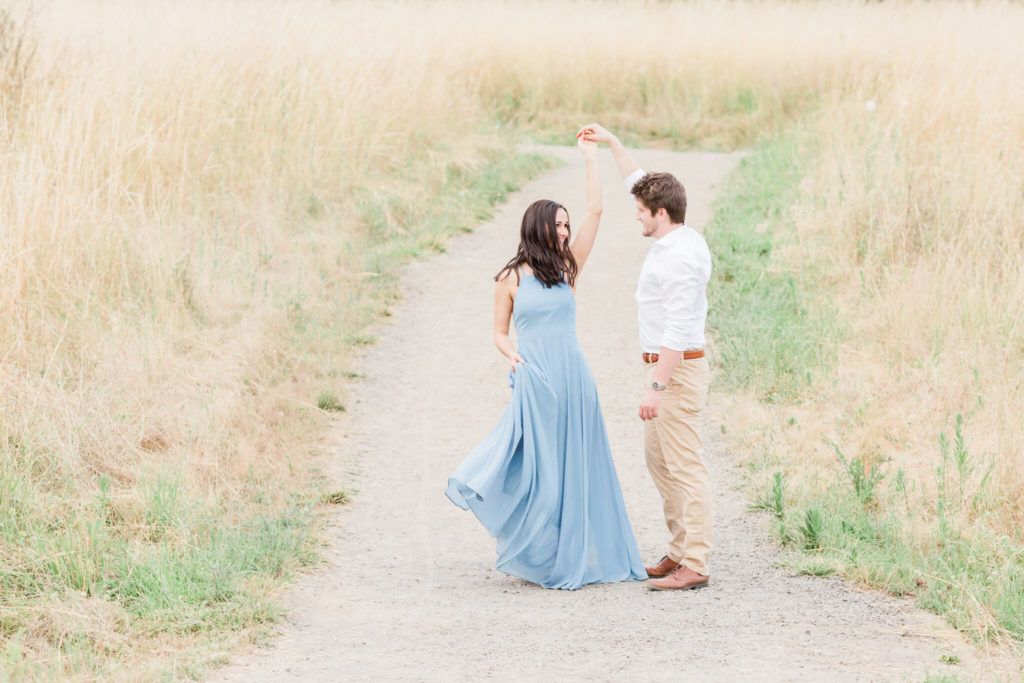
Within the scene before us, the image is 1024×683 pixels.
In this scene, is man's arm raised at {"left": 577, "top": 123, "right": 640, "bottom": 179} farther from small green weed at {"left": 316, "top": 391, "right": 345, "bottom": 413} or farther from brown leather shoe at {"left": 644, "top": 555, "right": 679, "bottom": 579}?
→ small green weed at {"left": 316, "top": 391, "right": 345, "bottom": 413}

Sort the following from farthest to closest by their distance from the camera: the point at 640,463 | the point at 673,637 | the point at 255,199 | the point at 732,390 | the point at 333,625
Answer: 1. the point at 255,199
2. the point at 732,390
3. the point at 640,463
4. the point at 333,625
5. the point at 673,637

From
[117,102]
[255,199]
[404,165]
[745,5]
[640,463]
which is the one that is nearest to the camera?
[640,463]

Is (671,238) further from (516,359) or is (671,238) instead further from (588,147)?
(516,359)

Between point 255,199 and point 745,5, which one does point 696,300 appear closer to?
point 255,199

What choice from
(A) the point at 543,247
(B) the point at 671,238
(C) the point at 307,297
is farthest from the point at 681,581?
(C) the point at 307,297

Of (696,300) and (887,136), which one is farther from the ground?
(887,136)

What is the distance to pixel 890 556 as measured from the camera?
5.14m

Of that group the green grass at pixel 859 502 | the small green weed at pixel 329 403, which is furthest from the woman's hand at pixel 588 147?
the small green weed at pixel 329 403

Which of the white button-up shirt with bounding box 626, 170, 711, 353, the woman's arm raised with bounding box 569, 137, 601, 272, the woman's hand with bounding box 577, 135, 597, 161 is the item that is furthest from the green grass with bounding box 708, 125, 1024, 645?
the woman's hand with bounding box 577, 135, 597, 161

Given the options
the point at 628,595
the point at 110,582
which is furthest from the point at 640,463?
the point at 110,582

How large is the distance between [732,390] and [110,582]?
435 cm

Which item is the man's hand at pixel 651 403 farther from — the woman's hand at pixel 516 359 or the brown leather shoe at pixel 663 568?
the brown leather shoe at pixel 663 568

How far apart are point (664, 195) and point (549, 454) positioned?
1258mm

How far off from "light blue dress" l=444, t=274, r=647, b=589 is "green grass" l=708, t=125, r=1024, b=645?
93 cm
